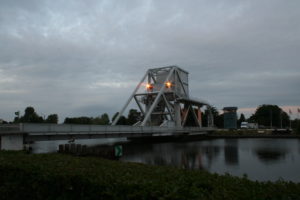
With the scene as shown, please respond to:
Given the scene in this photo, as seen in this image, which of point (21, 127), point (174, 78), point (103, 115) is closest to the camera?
point (21, 127)

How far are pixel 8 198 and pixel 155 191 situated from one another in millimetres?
5375

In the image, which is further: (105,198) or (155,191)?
(105,198)

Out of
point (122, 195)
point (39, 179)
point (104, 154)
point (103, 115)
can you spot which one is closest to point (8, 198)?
point (39, 179)

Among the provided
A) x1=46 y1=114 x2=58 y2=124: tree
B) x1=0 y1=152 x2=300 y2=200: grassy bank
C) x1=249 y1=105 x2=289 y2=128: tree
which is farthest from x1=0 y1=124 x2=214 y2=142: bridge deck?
x1=249 y1=105 x2=289 y2=128: tree

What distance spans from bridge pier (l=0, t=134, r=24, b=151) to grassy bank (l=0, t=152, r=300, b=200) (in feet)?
60.5

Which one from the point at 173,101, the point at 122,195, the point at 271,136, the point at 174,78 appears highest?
the point at 174,78

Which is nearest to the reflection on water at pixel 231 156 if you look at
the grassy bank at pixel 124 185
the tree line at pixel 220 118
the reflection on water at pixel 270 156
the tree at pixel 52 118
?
the reflection on water at pixel 270 156

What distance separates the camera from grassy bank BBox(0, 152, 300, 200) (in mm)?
4570

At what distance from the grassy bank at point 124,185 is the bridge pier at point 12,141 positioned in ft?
60.5

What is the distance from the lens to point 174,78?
68375 mm

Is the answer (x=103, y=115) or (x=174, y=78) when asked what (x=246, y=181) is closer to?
(x=174, y=78)

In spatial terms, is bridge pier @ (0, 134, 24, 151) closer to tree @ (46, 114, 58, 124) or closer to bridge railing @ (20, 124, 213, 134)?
bridge railing @ (20, 124, 213, 134)

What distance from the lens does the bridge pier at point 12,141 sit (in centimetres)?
2444

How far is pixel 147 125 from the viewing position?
59969 mm
